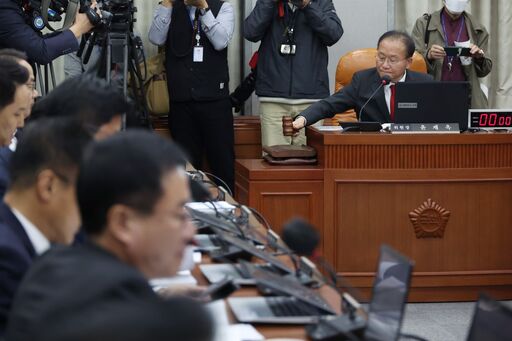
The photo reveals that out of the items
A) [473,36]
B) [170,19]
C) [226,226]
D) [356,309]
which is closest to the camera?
[356,309]

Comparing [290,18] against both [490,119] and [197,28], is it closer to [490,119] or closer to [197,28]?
[197,28]

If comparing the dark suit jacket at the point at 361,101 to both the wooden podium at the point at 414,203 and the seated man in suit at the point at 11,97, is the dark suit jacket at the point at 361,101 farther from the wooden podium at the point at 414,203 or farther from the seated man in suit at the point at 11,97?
the seated man in suit at the point at 11,97

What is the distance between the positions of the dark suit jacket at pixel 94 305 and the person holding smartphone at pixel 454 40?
16.5ft

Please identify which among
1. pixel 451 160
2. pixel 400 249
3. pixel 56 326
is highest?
pixel 56 326

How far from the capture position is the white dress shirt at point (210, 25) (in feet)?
19.2

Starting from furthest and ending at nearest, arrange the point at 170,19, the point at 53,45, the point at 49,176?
the point at 170,19
the point at 53,45
the point at 49,176

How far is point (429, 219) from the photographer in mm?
4723

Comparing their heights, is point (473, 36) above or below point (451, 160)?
above

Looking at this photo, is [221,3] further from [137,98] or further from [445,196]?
[445,196]

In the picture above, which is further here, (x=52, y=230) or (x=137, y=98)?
(x=137, y=98)

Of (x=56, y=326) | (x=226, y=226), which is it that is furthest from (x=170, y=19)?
(x=56, y=326)

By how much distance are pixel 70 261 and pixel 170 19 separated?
4.79 m

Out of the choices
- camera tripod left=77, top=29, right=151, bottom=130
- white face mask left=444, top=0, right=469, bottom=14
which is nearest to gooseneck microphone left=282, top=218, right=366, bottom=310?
camera tripod left=77, top=29, right=151, bottom=130

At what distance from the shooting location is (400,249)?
15.5 feet
